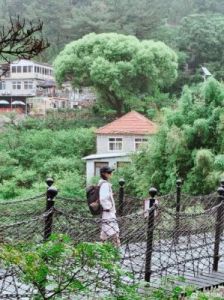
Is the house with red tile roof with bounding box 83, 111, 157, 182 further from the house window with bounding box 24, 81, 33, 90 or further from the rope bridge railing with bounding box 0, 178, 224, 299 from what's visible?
the rope bridge railing with bounding box 0, 178, 224, 299

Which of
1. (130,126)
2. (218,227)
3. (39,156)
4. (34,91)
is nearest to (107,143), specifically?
(130,126)

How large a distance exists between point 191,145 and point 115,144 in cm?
1562

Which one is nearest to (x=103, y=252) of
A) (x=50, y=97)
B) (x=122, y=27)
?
(x=50, y=97)

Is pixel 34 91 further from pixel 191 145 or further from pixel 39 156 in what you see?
pixel 191 145

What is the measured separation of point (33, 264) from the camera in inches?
126

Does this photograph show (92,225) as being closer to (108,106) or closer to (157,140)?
(157,140)

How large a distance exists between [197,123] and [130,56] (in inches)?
779

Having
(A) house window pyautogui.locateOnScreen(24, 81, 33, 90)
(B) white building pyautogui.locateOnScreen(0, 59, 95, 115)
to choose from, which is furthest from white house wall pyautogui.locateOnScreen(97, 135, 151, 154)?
(A) house window pyautogui.locateOnScreen(24, 81, 33, 90)

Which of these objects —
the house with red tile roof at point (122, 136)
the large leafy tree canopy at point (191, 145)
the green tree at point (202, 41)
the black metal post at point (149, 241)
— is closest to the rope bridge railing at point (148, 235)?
the black metal post at point (149, 241)

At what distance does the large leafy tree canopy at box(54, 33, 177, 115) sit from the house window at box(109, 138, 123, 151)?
372 cm

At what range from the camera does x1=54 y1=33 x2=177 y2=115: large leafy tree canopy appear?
109 feet

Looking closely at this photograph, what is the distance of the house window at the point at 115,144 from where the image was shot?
30.6m

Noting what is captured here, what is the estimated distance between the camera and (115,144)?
30938 mm

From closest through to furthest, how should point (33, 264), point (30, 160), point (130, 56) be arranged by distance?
point (33, 264) → point (30, 160) → point (130, 56)
